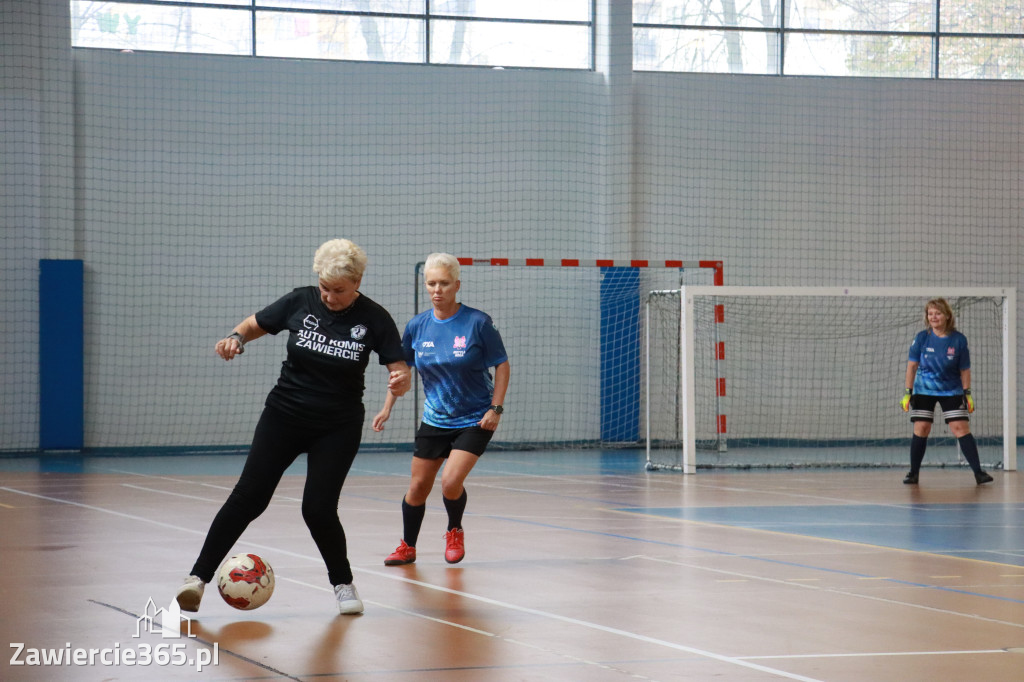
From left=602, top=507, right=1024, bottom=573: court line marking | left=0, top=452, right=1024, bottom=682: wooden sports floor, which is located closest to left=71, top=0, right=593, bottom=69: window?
left=0, top=452, right=1024, bottom=682: wooden sports floor

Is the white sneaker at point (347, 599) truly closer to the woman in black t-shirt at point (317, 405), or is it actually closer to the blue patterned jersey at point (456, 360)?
the woman in black t-shirt at point (317, 405)

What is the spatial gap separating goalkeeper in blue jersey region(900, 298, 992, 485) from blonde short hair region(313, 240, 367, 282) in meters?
9.46

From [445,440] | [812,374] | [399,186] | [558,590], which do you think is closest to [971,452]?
[812,374]

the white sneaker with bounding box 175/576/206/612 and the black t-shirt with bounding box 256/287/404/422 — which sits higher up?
the black t-shirt with bounding box 256/287/404/422

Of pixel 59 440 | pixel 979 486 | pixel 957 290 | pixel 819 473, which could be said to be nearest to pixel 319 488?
pixel 979 486

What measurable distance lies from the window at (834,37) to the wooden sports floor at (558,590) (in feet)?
32.2

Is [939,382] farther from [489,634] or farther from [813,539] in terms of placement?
[489,634]

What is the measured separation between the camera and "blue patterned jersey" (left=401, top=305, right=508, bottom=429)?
751 cm

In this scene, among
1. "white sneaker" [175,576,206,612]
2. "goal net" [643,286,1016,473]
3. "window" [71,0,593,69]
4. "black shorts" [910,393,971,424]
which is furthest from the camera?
"goal net" [643,286,1016,473]

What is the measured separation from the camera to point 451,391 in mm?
7625

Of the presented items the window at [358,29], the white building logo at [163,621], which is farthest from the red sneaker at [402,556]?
the window at [358,29]

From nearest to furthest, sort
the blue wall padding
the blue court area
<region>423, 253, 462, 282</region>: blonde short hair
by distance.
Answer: <region>423, 253, 462, 282</region>: blonde short hair, the blue court area, the blue wall padding

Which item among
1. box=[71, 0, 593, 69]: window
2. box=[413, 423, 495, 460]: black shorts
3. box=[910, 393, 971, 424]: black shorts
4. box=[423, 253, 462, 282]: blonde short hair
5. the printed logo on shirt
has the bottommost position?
box=[910, 393, 971, 424]: black shorts

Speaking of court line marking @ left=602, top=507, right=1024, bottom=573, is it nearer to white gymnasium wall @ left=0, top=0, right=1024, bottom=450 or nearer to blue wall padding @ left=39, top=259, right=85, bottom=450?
white gymnasium wall @ left=0, top=0, right=1024, bottom=450
